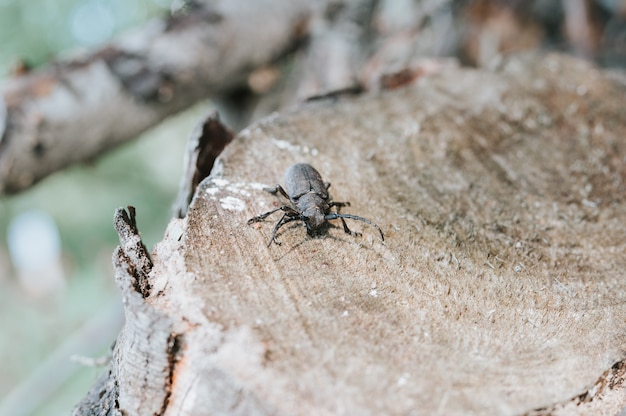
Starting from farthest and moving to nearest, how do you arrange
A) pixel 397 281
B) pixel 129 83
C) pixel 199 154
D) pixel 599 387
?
pixel 129 83
pixel 199 154
pixel 397 281
pixel 599 387

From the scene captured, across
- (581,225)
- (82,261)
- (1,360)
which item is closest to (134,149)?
(82,261)

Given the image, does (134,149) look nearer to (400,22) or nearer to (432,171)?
(400,22)

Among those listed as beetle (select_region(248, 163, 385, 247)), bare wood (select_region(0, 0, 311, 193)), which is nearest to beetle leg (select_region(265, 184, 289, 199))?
beetle (select_region(248, 163, 385, 247))

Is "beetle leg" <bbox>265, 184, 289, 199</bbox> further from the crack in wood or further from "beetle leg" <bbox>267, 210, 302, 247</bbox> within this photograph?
the crack in wood

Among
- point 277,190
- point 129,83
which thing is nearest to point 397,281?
point 277,190

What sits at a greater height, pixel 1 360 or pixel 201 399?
pixel 1 360

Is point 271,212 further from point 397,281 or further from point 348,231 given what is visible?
point 397,281

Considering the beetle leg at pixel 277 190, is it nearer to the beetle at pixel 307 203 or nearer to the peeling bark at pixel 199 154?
the beetle at pixel 307 203
